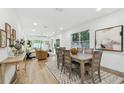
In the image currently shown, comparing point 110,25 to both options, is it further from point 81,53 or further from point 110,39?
point 81,53

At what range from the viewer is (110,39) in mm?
3805

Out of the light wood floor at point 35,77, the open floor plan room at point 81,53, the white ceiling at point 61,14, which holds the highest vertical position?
the white ceiling at point 61,14

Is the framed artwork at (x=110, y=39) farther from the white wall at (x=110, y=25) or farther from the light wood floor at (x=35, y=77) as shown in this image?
the light wood floor at (x=35, y=77)

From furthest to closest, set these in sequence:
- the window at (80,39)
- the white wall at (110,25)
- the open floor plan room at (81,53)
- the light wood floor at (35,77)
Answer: the window at (80,39), the white wall at (110,25), the light wood floor at (35,77), the open floor plan room at (81,53)

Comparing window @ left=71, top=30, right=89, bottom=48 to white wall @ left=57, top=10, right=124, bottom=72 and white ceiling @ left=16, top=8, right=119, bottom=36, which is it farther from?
white ceiling @ left=16, top=8, right=119, bottom=36

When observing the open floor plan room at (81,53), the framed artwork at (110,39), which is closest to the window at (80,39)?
the open floor plan room at (81,53)

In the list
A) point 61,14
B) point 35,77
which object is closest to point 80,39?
point 61,14

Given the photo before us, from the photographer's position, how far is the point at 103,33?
4121 mm

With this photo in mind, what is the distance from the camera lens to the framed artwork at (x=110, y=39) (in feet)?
11.3
